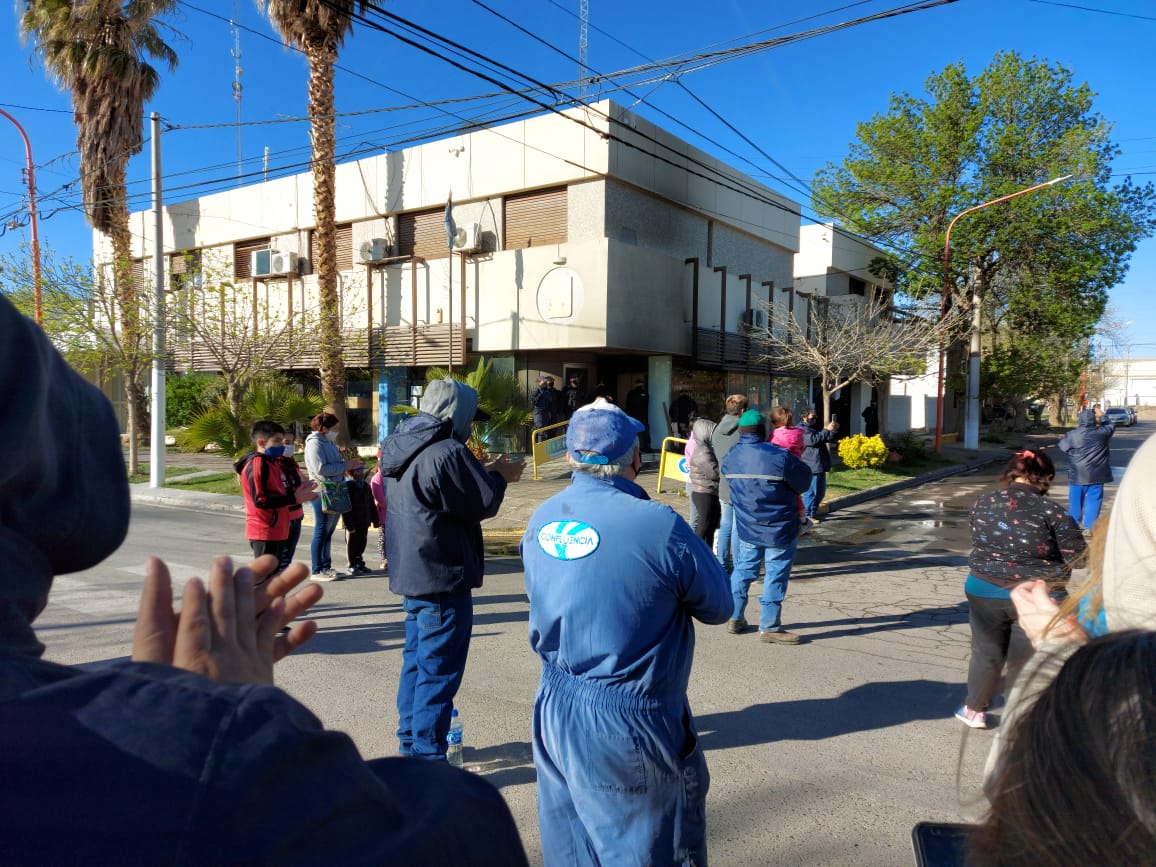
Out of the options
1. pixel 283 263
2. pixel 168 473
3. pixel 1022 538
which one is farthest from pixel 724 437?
pixel 283 263

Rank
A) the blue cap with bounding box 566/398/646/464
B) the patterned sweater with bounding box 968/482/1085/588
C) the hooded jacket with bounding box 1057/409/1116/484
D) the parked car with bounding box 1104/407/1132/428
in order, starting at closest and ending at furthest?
the blue cap with bounding box 566/398/646/464 < the patterned sweater with bounding box 968/482/1085/588 < the hooded jacket with bounding box 1057/409/1116/484 < the parked car with bounding box 1104/407/1132/428

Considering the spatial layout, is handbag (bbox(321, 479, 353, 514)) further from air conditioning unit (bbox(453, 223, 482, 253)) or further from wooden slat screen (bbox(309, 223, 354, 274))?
wooden slat screen (bbox(309, 223, 354, 274))

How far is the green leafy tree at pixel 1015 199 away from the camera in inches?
963

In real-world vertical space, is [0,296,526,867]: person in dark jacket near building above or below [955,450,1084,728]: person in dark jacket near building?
above

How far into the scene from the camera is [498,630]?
6.26m

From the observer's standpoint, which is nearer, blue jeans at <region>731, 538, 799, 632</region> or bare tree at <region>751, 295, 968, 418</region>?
blue jeans at <region>731, 538, 799, 632</region>

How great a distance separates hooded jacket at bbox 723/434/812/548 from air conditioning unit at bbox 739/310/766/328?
16.3 m

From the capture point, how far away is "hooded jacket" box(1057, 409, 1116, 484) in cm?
977

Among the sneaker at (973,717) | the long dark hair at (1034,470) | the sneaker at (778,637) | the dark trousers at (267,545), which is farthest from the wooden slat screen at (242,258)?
the sneaker at (973,717)

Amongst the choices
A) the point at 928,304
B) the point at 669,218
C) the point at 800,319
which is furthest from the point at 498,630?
the point at 928,304

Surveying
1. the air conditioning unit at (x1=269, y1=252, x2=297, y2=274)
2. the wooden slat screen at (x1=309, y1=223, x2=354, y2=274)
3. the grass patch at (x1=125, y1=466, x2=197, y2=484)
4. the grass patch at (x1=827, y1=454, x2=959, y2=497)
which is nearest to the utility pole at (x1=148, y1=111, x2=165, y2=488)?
the grass patch at (x1=125, y1=466, x2=197, y2=484)

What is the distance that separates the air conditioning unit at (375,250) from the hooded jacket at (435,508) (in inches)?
673

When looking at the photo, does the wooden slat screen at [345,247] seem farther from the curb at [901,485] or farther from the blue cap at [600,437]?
the blue cap at [600,437]

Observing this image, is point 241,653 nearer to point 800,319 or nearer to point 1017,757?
point 1017,757
